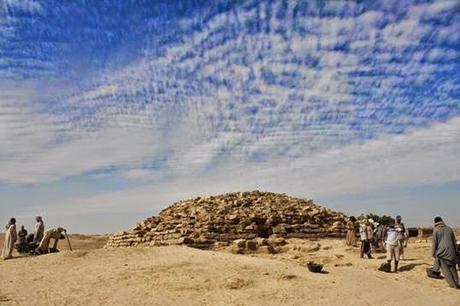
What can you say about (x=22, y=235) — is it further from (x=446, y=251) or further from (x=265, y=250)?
(x=446, y=251)

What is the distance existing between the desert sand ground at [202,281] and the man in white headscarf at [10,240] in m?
0.72

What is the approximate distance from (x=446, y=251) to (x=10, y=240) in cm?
1287

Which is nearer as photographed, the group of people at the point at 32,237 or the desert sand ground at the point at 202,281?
the desert sand ground at the point at 202,281

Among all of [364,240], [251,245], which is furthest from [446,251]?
[251,245]

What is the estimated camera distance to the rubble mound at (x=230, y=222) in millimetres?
19766

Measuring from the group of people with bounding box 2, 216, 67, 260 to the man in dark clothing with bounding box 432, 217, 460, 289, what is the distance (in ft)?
37.7

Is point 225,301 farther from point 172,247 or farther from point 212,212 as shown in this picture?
point 212,212

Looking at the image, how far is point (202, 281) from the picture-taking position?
11891 mm

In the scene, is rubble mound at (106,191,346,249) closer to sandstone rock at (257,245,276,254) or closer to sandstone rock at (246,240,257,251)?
sandstone rock at (246,240,257,251)

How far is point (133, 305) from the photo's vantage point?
10.0 m

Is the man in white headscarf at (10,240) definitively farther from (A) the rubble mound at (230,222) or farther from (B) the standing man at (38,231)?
(A) the rubble mound at (230,222)

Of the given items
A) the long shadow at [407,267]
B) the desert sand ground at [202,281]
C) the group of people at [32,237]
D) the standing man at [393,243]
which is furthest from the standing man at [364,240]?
the group of people at [32,237]

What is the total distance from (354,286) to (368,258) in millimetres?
4774

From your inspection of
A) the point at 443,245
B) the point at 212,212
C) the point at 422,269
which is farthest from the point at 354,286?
the point at 212,212
